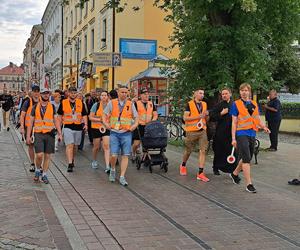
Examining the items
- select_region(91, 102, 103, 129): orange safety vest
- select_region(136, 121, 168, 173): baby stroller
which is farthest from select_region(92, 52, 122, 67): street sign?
select_region(136, 121, 168, 173): baby stroller

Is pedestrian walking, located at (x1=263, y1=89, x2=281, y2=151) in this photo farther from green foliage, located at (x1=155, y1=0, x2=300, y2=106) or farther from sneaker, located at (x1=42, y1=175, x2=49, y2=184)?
sneaker, located at (x1=42, y1=175, x2=49, y2=184)

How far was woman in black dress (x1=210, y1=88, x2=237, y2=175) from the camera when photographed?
382 inches

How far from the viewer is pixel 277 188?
8.71m

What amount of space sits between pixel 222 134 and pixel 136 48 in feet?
26.4

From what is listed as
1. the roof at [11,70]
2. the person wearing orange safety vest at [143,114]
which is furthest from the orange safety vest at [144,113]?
the roof at [11,70]

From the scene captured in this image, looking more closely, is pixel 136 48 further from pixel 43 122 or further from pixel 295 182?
pixel 295 182

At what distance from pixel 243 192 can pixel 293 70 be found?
1275 inches

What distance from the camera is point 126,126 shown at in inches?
340

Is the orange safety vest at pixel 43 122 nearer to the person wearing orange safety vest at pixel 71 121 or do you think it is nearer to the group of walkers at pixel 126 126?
the group of walkers at pixel 126 126

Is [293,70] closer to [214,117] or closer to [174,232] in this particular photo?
[214,117]

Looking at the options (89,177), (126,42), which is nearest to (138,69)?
(126,42)

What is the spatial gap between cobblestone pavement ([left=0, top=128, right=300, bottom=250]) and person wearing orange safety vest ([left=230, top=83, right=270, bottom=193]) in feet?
1.59

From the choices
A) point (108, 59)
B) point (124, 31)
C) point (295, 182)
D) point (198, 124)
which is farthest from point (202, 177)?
point (124, 31)

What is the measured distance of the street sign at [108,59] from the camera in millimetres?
16281
